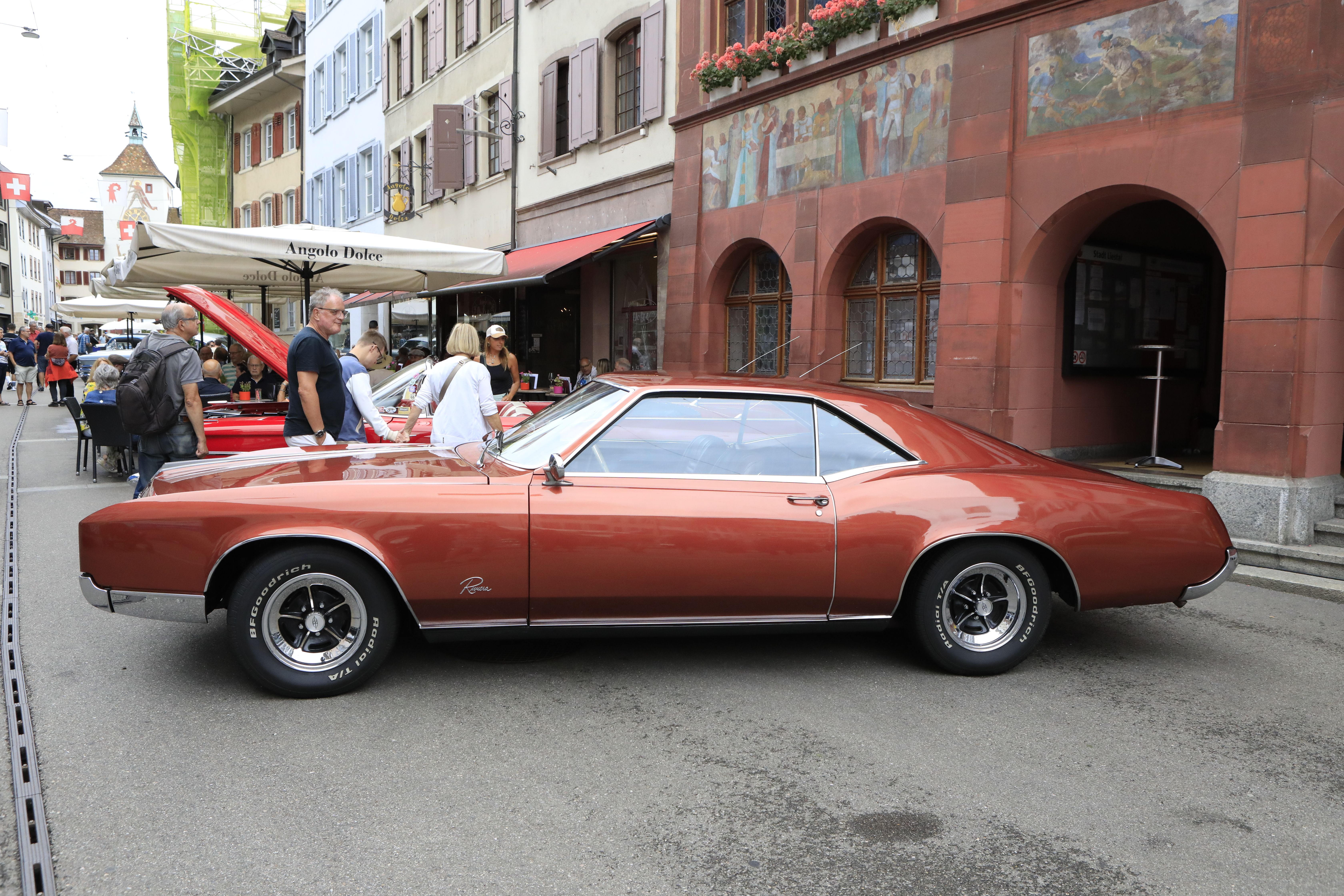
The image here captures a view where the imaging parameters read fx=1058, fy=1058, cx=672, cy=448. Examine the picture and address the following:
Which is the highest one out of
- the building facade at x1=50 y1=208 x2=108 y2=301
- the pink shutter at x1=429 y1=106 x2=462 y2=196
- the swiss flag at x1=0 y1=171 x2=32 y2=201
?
the building facade at x1=50 y1=208 x2=108 y2=301

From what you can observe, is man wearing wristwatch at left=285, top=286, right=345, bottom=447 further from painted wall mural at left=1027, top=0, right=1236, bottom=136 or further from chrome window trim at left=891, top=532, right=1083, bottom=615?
painted wall mural at left=1027, top=0, right=1236, bottom=136

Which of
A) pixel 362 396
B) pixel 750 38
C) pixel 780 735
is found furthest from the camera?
pixel 750 38

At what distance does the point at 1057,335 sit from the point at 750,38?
5902 mm

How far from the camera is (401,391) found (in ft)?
30.2

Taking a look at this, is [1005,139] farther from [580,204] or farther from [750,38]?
[580,204]

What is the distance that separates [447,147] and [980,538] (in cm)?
1903

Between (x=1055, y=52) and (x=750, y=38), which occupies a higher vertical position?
(x=750, y=38)

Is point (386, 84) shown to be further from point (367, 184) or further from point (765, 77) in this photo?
point (765, 77)

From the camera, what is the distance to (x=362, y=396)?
271 inches

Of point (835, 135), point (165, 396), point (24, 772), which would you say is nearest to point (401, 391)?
point (165, 396)

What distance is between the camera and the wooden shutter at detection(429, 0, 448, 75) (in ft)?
75.9

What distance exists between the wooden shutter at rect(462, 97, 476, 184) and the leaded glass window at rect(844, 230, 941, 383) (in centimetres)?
1183

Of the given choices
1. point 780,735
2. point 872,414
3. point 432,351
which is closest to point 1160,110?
point 872,414

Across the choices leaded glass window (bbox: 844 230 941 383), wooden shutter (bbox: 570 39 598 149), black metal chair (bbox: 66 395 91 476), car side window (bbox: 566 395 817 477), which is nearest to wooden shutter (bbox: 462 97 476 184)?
wooden shutter (bbox: 570 39 598 149)
